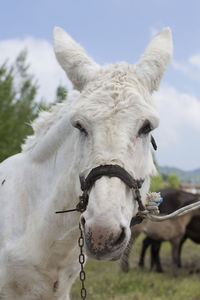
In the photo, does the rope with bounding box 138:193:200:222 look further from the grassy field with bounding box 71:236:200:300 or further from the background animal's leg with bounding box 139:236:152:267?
the background animal's leg with bounding box 139:236:152:267

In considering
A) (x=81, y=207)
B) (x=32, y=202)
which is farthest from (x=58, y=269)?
(x=81, y=207)

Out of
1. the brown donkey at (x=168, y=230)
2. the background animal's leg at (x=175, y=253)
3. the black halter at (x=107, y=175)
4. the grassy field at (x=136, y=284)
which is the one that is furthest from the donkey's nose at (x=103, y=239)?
the background animal's leg at (x=175, y=253)

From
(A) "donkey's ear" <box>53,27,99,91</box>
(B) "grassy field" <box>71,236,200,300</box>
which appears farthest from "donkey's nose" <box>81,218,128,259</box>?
(B) "grassy field" <box>71,236,200,300</box>

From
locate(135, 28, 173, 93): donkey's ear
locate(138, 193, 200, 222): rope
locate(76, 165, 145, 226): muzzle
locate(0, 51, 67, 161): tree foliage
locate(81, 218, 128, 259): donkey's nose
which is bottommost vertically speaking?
locate(81, 218, 128, 259): donkey's nose

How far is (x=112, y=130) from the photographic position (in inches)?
66.2

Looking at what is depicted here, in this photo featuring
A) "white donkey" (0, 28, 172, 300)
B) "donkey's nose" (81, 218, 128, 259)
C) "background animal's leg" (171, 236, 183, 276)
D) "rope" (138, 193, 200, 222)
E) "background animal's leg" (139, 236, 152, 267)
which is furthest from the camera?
"background animal's leg" (139, 236, 152, 267)

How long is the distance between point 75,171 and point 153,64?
858 mm

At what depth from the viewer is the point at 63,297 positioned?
8.20ft

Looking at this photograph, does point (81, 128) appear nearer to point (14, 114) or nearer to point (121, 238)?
point (121, 238)

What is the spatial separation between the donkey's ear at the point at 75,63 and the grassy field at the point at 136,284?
3.15 m

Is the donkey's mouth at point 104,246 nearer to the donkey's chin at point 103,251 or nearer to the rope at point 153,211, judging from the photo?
the donkey's chin at point 103,251

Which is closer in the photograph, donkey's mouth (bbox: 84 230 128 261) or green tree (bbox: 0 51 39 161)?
donkey's mouth (bbox: 84 230 128 261)

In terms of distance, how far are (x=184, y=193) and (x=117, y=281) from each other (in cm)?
294

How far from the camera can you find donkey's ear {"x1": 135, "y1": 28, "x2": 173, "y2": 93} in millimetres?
2047
